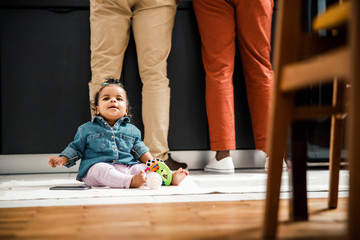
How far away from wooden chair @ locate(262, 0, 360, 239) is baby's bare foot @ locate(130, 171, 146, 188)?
641 mm

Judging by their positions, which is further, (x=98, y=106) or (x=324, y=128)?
(x=324, y=128)

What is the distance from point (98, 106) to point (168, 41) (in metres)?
0.50

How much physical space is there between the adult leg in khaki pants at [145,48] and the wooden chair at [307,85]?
987 mm

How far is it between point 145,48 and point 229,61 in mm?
417

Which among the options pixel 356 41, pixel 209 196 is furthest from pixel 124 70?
pixel 356 41

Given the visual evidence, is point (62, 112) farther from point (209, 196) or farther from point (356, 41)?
point (356, 41)

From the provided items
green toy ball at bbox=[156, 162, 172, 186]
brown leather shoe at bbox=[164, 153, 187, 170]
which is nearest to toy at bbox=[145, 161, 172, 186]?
green toy ball at bbox=[156, 162, 172, 186]

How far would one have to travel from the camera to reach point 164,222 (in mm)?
897

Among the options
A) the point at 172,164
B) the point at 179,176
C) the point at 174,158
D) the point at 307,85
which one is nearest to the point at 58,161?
the point at 179,176

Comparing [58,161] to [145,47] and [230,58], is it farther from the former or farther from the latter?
[230,58]

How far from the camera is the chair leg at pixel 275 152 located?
2.50ft

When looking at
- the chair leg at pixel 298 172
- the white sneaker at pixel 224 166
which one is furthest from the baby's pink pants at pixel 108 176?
the chair leg at pixel 298 172

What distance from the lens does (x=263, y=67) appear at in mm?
1899

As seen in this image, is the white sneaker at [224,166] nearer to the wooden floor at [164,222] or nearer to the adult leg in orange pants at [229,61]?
the adult leg in orange pants at [229,61]
